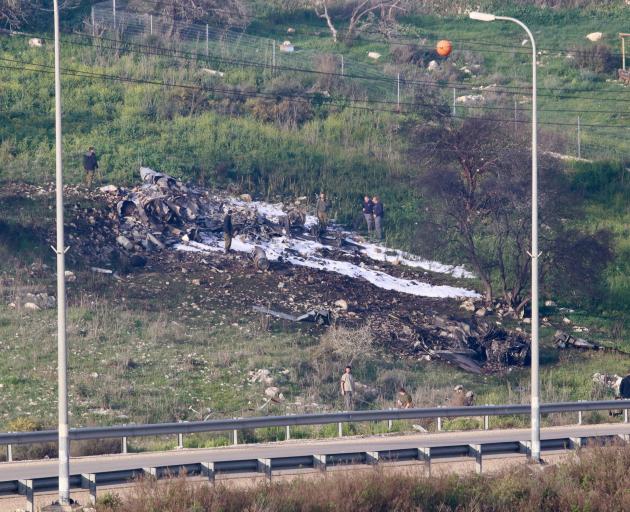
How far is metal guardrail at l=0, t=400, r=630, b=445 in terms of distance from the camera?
826 inches

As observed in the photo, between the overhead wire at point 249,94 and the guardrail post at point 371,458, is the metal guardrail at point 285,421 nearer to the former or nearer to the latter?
the guardrail post at point 371,458

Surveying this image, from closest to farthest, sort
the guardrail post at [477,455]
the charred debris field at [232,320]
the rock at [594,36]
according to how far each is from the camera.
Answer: the guardrail post at [477,455]
the charred debris field at [232,320]
the rock at [594,36]

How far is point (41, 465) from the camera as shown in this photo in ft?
67.9

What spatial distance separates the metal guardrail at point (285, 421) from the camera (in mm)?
20984

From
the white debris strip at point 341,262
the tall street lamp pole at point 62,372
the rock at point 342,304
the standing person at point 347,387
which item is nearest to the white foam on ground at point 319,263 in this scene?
the white debris strip at point 341,262

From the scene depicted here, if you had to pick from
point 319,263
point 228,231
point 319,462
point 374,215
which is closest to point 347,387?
point 319,462

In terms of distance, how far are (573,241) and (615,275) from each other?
4.85m

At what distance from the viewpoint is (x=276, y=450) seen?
22656 millimetres

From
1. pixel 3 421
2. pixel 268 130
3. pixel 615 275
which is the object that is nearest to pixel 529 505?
pixel 3 421

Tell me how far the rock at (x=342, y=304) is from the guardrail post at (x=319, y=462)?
19.6 m

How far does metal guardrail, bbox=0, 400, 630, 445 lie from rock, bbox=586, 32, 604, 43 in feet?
154

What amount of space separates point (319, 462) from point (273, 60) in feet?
142

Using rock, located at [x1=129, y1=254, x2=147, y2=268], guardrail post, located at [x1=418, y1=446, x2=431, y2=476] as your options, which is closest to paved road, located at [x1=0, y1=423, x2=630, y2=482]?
guardrail post, located at [x1=418, y1=446, x2=431, y2=476]

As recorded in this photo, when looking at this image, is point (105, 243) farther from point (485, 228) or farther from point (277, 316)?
point (485, 228)
